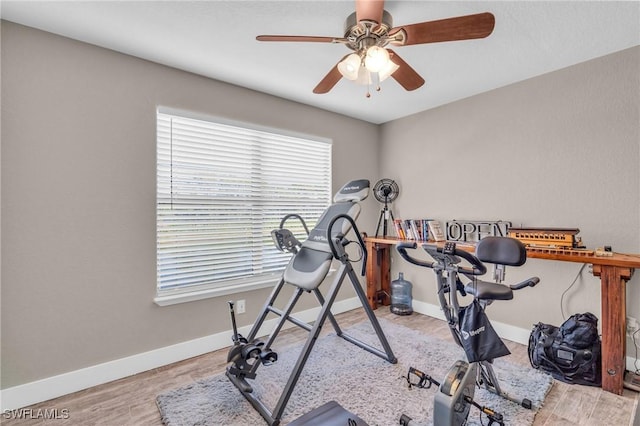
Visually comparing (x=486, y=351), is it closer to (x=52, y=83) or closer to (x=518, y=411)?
(x=518, y=411)

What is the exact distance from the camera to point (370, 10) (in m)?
1.49

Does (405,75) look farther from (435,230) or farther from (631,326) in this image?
(631,326)

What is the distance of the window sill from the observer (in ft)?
8.35

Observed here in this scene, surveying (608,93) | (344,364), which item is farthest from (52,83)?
(608,93)

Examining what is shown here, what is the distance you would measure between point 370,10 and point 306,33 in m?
0.74

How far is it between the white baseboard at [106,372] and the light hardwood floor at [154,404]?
0.05 metres

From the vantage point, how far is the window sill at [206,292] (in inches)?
100

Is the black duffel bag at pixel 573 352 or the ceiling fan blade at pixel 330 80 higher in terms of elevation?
the ceiling fan blade at pixel 330 80

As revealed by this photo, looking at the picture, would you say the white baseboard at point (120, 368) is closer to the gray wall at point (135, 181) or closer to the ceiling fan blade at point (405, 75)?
the gray wall at point (135, 181)

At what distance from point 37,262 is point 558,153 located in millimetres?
4171

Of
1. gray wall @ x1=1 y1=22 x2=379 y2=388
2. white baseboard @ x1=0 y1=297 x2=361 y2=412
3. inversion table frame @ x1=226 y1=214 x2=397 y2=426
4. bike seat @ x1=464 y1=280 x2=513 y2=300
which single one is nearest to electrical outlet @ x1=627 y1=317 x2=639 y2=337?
bike seat @ x1=464 y1=280 x2=513 y2=300

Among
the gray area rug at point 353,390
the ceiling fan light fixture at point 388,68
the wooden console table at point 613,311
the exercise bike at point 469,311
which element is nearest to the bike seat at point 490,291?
the exercise bike at point 469,311

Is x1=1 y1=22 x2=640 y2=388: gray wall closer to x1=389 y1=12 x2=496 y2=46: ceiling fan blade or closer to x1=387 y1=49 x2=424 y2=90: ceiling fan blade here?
x1=387 y1=49 x2=424 y2=90: ceiling fan blade

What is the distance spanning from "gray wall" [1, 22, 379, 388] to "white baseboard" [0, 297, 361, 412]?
52 millimetres
